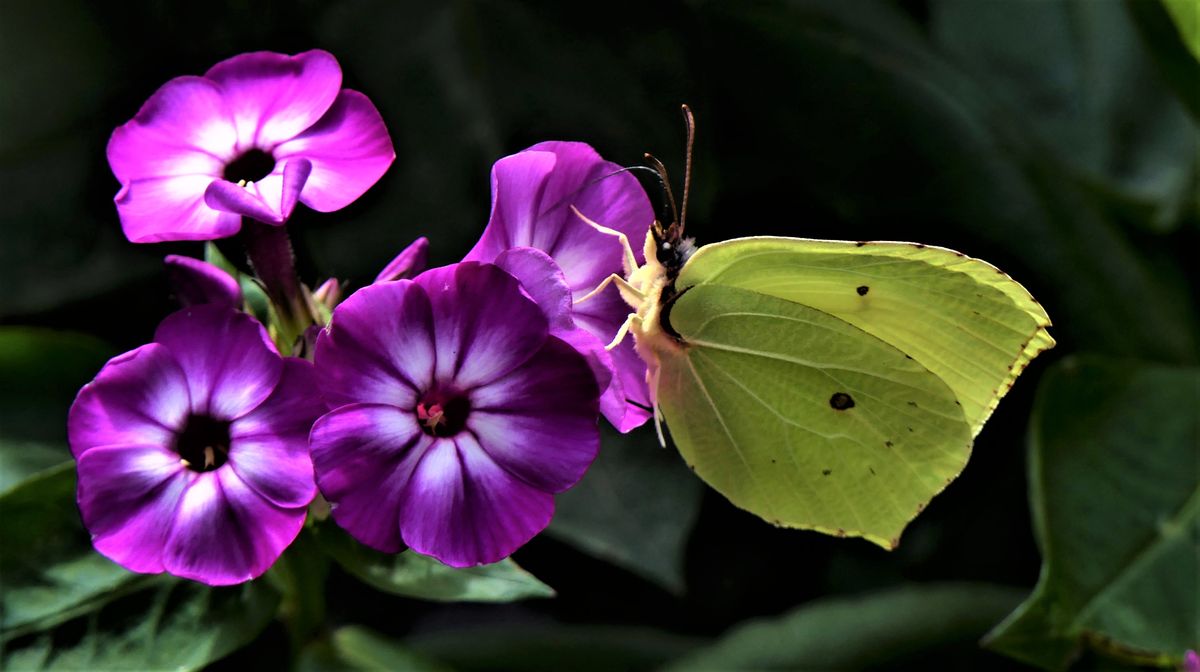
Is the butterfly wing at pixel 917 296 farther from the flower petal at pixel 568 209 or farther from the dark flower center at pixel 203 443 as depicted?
the dark flower center at pixel 203 443

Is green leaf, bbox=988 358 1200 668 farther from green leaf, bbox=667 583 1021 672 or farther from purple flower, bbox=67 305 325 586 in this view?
purple flower, bbox=67 305 325 586

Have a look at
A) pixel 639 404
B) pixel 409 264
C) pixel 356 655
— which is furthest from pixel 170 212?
pixel 356 655

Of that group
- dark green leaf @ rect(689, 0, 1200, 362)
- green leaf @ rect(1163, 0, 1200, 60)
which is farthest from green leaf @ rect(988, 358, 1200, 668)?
green leaf @ rect(1163, 0, 1200, 60)

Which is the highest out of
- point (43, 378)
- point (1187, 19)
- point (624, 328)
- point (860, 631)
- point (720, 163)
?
point (1187, 19)

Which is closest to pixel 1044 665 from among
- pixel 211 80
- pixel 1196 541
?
pixel 1196 541

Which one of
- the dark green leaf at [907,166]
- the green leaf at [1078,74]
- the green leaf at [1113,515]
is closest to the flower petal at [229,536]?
the green leaf at [1113,515]

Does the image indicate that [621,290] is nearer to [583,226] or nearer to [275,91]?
[583,226]

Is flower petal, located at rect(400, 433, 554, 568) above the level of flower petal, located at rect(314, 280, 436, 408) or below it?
below
